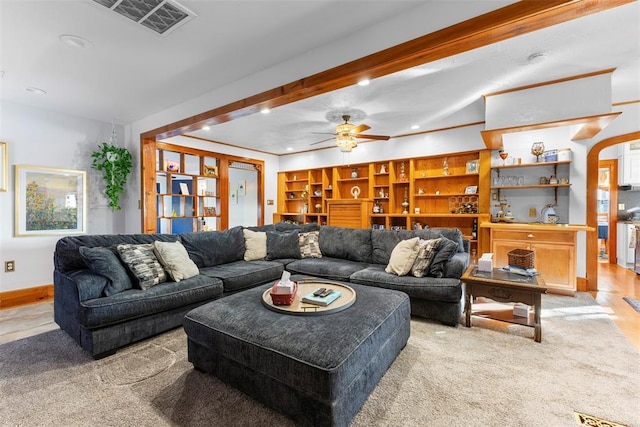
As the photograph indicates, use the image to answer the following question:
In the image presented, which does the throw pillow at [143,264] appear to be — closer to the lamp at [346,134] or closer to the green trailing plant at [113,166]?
the green trailing plant at [113,166]

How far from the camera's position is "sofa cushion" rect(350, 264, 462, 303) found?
109 inches

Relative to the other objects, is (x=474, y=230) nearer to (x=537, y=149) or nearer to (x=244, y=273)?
(x=537, y=149)

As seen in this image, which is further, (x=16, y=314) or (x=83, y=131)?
(x=83, y=131)

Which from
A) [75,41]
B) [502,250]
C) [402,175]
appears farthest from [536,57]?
[75,41]

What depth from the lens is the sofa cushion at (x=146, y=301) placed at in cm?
220

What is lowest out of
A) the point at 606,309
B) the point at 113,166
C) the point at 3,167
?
the point at 606,309

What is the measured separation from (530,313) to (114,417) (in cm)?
361

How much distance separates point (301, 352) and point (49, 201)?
451 cm

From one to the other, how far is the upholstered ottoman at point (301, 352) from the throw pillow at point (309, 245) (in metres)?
1.99

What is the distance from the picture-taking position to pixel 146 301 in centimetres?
243

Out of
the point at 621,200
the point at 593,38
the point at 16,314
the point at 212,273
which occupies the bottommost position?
the point at 16,314

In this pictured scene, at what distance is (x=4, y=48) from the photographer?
252 cm

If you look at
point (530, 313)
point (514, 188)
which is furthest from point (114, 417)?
point (514, 188)

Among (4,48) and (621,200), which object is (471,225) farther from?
(4,48)
